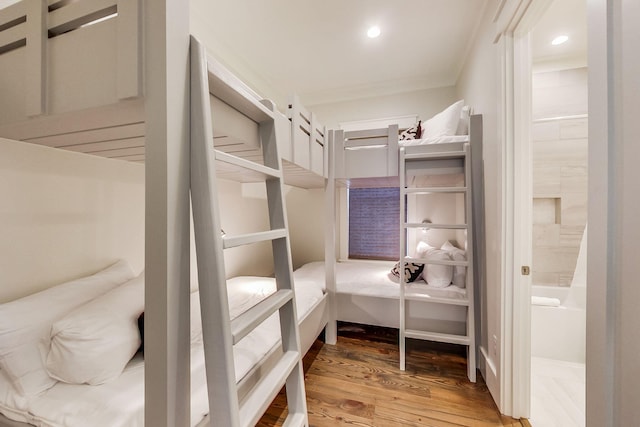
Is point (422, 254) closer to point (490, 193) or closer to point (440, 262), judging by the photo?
point (440, 262)

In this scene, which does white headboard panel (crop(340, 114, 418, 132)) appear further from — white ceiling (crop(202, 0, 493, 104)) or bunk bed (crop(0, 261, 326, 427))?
bunk bed (crop(0, 261, 326, 427))

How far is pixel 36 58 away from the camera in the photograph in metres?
0.78

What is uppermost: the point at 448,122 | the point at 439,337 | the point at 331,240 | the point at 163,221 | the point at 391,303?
the point at 448,122

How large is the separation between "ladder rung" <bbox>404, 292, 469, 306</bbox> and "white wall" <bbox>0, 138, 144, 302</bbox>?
2.05 metres

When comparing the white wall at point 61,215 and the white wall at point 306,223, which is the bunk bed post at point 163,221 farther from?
the white wall at point 306,223

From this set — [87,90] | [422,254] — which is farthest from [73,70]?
[422,254]

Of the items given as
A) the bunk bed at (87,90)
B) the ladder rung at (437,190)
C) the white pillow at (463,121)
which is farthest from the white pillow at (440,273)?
the bunk bed at (87,90)

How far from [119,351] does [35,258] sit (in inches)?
28.2

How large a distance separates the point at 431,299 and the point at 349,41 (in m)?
2.40

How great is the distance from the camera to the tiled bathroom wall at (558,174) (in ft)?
8.16

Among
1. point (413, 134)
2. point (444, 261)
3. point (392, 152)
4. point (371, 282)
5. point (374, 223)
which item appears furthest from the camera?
point (374, 223)

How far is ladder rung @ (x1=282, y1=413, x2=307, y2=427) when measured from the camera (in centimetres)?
99

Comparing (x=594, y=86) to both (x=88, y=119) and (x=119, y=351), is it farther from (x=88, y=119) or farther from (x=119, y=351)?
(x=119, y=351)

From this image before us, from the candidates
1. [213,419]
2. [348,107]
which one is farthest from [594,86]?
[348,107]
